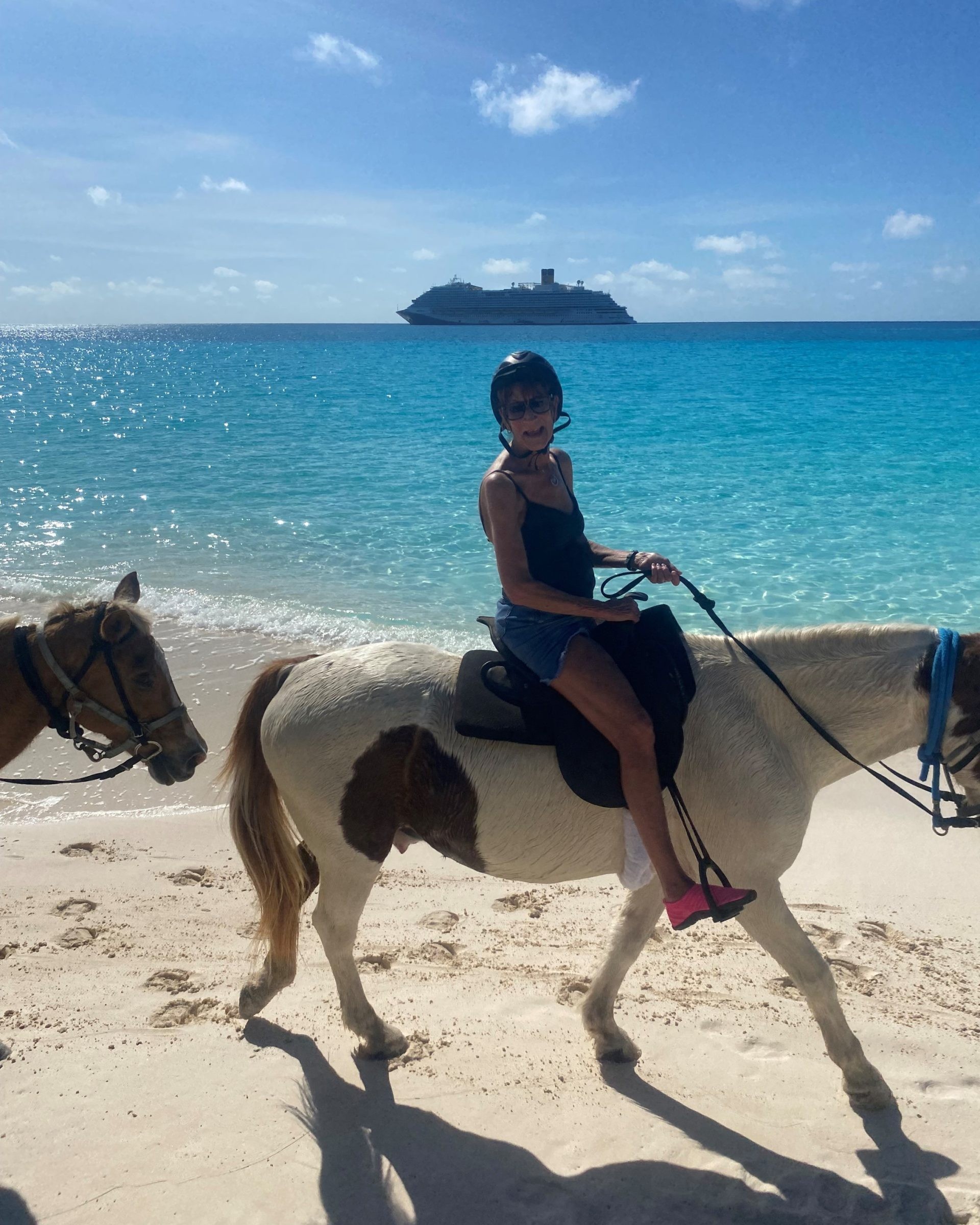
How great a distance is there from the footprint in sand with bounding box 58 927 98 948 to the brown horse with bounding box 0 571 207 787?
120 centimetres

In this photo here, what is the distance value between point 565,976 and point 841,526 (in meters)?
12.2

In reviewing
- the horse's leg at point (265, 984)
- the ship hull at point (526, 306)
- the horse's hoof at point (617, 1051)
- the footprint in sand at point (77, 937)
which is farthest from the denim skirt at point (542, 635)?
the ship hull at point (526, 306)

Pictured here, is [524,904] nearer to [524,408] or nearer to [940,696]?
[940,696]

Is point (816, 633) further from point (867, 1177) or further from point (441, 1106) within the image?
point (441, 1106)

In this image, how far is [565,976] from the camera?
3.67 metres

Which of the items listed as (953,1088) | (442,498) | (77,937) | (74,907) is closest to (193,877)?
(74,907)

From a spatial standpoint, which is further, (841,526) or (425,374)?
(425,374)

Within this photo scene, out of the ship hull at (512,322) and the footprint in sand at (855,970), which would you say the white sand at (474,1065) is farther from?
the ship hull at (512,322)

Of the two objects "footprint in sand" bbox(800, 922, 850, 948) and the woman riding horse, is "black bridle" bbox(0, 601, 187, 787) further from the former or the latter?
"footprint in sand" bbox(800, 922, 850, 948)

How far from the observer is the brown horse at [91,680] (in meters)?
3.06

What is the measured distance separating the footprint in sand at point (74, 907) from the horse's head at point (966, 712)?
13.2 feet

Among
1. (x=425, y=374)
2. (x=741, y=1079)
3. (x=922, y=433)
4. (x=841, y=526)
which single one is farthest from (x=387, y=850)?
(x=425, y=374)

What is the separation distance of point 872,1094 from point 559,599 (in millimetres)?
2124

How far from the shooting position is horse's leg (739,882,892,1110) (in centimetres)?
282
